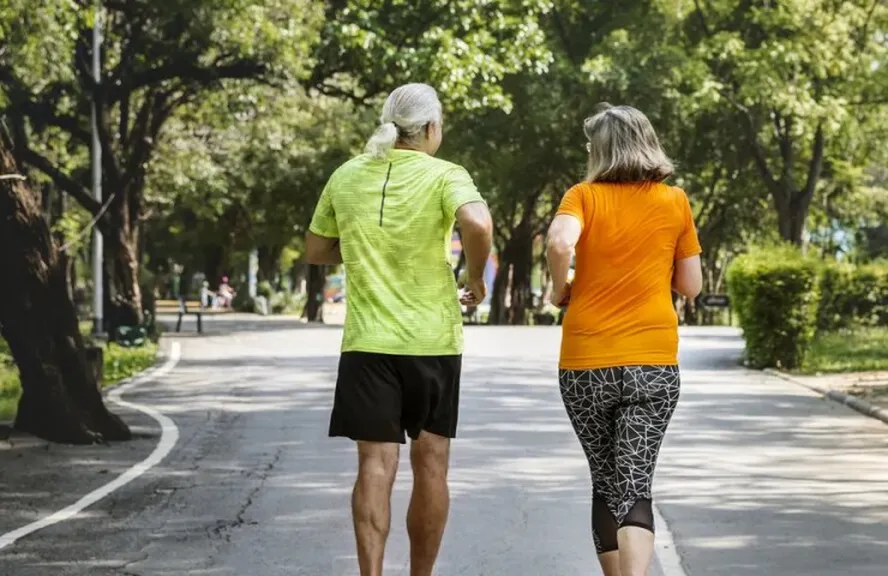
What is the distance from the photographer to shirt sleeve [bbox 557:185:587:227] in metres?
5.69

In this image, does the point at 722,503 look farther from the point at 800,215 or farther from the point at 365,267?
the point at 800,215

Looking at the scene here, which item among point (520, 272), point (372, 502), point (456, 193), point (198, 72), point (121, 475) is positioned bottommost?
Result: point (121, 475)

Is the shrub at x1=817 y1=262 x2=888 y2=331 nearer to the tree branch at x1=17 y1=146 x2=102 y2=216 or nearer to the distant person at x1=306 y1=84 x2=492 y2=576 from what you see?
the tree branch at x1=17 y1=146 x2=102 y2=216

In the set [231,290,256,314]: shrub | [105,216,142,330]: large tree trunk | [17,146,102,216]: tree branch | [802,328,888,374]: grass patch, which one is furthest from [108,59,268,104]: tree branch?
[231,290,256,314]: shrub

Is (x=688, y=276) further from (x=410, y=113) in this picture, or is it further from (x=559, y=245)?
(x=410, y=113)

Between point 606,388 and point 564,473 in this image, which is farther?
point 564,473

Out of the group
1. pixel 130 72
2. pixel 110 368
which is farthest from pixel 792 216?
pixel 110 368

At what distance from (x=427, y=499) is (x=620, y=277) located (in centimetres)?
103

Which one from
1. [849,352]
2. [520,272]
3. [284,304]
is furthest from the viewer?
[284,304]

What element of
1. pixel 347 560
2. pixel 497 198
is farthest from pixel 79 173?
pixel 347 560

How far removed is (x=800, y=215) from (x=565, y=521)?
33.7 metres

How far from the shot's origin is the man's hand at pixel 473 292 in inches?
241

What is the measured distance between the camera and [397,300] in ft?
19.3

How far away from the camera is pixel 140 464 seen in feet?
39.4
